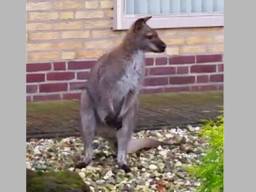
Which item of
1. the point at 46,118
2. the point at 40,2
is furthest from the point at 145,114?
the point at 40,2

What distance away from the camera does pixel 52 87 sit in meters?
9.99

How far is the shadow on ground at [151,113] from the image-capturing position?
8.73 metres

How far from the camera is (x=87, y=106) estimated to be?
7355 mm

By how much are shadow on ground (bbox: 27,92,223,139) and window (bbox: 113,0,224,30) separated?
82cm

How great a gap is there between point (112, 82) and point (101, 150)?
0.91m

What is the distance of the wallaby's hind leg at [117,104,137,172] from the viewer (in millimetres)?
7281

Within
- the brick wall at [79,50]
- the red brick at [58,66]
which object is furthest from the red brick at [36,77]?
the red brick at [58,66]

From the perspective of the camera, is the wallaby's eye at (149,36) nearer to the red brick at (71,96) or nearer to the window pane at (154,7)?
the red brick at (71,96)

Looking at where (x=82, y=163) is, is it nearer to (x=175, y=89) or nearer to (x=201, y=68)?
(x=175, y=89)

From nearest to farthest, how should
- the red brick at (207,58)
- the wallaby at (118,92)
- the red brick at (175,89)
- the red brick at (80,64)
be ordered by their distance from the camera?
the wallaby at (118,92) → the red brick at (80,64) → the red brick at (175,89) → the red brick at (207,58)

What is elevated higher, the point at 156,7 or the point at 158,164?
the point at 156,7

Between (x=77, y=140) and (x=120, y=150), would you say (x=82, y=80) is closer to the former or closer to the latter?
(x=77, y=140)

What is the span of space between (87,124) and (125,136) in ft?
1.06

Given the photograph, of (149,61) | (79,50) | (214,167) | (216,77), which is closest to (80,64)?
(79,50)
